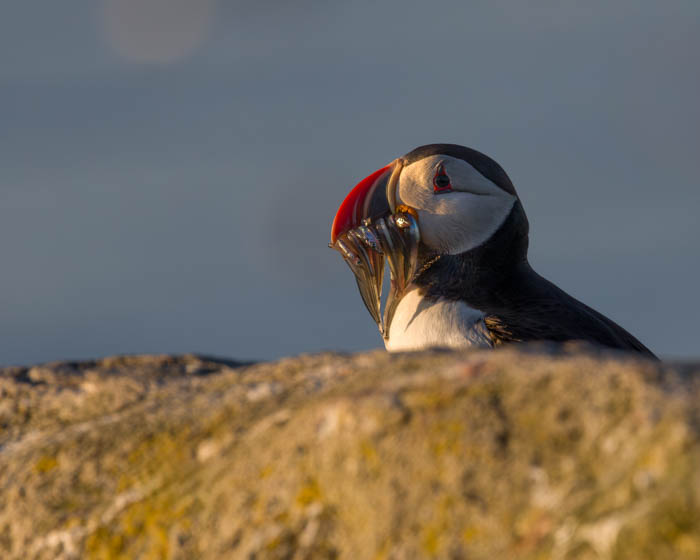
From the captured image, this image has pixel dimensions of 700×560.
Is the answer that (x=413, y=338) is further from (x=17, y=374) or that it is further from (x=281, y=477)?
(x=281, y=477)

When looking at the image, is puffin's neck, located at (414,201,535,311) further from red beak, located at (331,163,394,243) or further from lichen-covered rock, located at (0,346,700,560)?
lichen-covered rock, located at (0,346,700,560)

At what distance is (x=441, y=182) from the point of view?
771cm

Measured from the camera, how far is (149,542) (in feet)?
8.59

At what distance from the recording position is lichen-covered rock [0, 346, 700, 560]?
2.08 m

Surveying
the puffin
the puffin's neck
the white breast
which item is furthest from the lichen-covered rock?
the puffin's neck

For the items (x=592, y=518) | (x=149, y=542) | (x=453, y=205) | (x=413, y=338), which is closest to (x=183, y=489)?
(x=149, y=542)

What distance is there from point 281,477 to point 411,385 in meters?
0.38

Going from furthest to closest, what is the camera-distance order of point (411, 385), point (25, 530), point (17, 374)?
point (17, 374) < point (25, 530) < point (411, 385)

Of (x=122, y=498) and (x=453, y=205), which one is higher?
(x=453, y=205)

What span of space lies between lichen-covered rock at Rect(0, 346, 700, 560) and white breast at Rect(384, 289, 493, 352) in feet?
11.7

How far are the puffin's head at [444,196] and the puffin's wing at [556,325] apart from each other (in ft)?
2.76

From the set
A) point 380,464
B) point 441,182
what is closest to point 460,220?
point 441,182

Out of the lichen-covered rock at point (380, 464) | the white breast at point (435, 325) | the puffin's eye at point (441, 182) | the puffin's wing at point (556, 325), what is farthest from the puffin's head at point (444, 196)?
the lichen-covered rock at point (380, 464)

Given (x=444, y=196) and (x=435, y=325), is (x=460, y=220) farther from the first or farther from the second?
(x=435, y=325)
